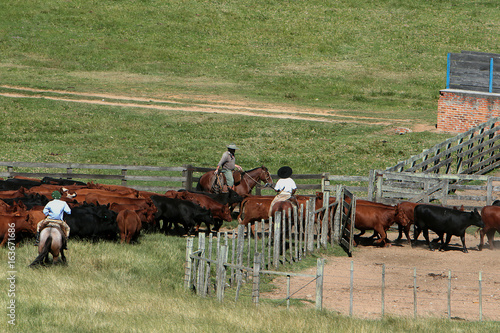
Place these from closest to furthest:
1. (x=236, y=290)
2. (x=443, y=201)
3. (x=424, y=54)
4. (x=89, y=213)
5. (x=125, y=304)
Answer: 1. (x=125, y=304)
2. (x=236, y=290)
3. (x=89, y=213)
4. (x=443, y=201)
5. (x=424, y=54)

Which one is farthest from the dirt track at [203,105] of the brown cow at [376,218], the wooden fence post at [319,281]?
the wooden fence post at [319,281]

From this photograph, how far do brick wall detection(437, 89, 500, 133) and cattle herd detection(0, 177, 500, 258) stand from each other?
50.6ft

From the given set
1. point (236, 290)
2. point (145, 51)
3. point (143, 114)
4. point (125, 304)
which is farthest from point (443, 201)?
point (145, 51)

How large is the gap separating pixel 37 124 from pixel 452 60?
21357mm

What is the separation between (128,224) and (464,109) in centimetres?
2215

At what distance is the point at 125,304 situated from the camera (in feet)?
40.8

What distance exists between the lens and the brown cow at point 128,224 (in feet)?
57.6

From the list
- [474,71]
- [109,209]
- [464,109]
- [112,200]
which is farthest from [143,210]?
[474,71]

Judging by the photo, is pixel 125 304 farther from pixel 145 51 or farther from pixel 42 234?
pixel 145 51

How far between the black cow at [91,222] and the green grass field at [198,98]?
44 centimetres

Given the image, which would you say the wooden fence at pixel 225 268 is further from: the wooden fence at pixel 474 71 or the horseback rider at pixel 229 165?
the wooden fence at pixel 474 71

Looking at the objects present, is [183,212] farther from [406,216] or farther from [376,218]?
[406,216]

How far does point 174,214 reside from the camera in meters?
19.6

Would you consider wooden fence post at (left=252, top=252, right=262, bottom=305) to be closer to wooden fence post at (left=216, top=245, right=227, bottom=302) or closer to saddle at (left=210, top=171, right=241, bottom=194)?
wooden fence post at (left=216, top=245, right=227, bottom=302)
